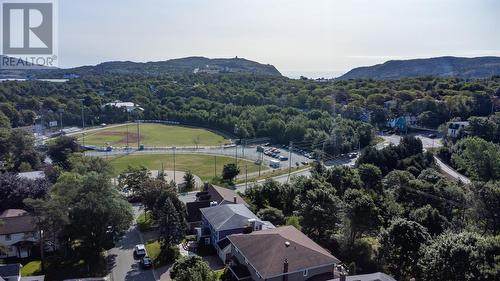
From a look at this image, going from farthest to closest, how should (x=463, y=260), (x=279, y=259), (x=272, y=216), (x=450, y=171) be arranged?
(x=450, y=171) < (x=272, y=216) < (x=279, y=259) < (x=463, y=260)

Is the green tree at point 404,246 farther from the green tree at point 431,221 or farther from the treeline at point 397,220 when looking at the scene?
the green tree at point 431,221

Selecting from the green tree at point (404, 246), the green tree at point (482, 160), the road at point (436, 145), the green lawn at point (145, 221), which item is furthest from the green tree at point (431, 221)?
the green lawn at point (145, 221)

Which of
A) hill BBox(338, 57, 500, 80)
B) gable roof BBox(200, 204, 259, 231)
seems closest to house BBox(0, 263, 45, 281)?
gable roof BBox(200, 204, 259, 231)

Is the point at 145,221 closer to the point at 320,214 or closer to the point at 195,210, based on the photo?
the point at 195,210

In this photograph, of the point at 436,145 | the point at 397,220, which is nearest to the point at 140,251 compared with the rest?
the point at 397,220

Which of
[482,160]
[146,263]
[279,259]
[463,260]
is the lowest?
[146,263]

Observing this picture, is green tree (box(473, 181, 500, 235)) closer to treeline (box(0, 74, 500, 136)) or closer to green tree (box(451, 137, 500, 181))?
green tree (box(451, 137, 500, 181))

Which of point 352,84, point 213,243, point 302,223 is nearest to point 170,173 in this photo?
point 213,243
